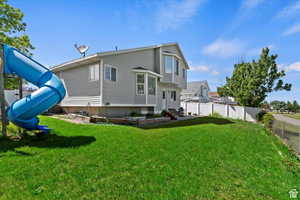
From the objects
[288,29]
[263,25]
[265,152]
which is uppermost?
[263,25]

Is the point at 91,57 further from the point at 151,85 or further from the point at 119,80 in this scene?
the point at 151,85

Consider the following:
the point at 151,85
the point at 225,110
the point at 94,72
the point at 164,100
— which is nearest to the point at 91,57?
the point at 94,72

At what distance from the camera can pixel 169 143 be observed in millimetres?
6340

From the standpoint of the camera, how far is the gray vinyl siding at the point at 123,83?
455 inches

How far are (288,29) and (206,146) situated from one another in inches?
466

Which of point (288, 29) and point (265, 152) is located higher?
point (288, 29)

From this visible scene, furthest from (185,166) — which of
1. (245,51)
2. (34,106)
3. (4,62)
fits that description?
(245,51)

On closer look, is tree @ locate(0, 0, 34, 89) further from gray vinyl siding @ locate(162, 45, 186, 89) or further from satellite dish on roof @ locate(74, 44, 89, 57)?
gray vinyl siding @ locate(162, 45, 186, 89)

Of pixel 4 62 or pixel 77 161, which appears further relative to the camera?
pixel 4 62

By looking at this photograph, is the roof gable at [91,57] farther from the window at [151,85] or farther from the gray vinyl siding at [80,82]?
the window at [151,85]

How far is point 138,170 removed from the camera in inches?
155

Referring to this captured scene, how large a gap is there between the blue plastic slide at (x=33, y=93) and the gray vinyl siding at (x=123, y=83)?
4.89 m

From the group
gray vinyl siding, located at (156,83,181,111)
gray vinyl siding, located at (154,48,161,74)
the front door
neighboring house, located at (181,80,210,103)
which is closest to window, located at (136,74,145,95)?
gray vinyl siding, located at (154,48,161,74)

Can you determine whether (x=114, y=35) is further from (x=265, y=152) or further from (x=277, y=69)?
(x=277, y=69)
